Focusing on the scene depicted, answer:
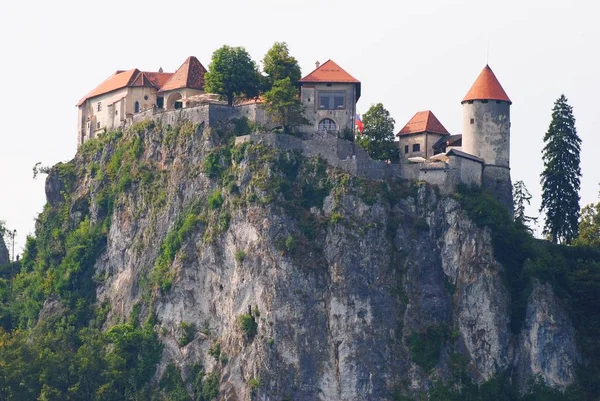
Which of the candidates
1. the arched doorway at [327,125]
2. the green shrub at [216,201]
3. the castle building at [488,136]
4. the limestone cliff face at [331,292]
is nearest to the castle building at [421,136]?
the castle building at [488,136]

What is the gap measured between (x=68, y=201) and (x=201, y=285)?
16458 millimetres

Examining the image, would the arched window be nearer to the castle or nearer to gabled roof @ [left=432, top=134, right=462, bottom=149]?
the castle

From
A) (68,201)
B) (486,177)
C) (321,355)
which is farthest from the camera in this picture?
(68,201)

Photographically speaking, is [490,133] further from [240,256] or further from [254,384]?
[254,384]

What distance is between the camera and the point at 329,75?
115 m

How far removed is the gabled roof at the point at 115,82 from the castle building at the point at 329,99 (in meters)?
14.3

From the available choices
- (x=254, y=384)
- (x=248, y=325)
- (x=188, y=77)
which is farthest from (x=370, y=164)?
(x=188, y=77)

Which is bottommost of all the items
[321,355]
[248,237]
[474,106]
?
[321,355]

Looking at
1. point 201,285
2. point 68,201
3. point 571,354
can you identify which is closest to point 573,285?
point 571,354

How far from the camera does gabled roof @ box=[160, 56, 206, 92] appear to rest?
391 ft

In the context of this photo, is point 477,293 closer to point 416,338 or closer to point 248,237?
point 416,338

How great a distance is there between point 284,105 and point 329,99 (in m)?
4.43

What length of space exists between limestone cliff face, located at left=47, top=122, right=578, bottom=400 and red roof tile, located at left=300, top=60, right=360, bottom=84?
7.78m

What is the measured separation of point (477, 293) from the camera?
347 feet
